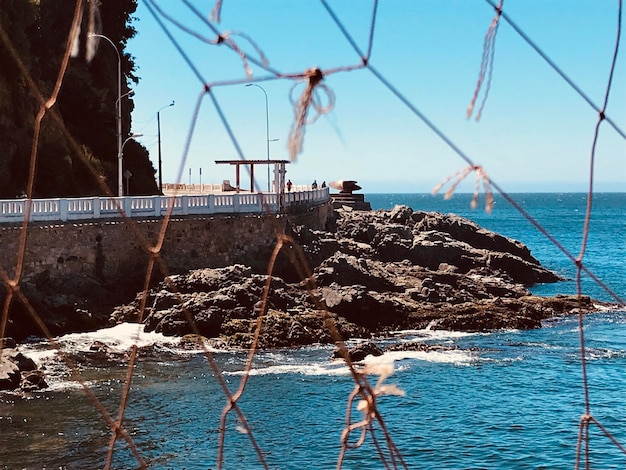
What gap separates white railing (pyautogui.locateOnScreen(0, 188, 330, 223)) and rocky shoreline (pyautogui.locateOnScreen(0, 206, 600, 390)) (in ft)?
6.33

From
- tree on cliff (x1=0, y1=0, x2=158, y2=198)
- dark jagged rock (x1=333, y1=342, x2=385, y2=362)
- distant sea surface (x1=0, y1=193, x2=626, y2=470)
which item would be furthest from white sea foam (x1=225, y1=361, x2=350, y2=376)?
tree on cliff (x1=0, y1=0, x2=158, y2=198)

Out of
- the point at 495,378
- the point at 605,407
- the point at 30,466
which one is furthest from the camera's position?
the point at 495,378

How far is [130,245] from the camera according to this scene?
92.3 ft

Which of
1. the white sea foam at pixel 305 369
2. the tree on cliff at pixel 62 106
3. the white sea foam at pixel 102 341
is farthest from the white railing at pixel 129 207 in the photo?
the tree on cliff at pixel 62 106

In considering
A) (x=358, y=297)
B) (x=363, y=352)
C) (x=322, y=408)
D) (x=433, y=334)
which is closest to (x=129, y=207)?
(x=358, y=297)

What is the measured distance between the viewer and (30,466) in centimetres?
1435

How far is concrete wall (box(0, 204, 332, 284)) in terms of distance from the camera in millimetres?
25906

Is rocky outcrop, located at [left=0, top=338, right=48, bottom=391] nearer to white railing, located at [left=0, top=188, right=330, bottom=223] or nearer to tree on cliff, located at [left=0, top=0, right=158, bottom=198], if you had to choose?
white railing, located at [left=0, top=188, right=330, bottom=223]

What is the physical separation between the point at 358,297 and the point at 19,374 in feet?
37.2

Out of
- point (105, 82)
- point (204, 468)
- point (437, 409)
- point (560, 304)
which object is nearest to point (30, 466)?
point (204, 468)

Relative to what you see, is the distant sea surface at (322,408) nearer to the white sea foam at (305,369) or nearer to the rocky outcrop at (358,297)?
the white sea foam at (305,369)

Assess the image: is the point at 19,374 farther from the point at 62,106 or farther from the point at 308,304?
the point at 62,106

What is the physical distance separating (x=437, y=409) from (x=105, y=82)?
91.6 ft

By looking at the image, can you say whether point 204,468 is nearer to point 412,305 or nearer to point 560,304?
point 412,305
